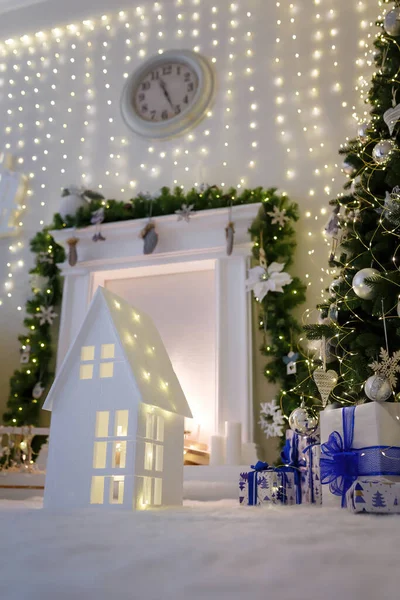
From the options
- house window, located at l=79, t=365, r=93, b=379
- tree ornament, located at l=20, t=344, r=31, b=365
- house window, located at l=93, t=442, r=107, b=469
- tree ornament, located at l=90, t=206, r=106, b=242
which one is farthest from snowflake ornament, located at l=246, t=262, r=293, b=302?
house window, located at l=93, t=442, r=107, b=469

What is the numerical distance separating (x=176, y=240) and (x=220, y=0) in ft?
6.82

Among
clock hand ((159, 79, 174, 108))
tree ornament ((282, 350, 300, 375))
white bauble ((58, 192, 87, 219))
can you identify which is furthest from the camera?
clock hand ((159, 79, 174, 108))

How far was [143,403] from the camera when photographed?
4.70ft

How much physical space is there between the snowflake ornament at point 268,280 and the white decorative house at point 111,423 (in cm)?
165

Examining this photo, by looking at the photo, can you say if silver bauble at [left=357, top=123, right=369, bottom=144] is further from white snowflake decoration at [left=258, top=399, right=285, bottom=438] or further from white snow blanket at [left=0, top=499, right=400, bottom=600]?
white snow blanket at [left=0, top=499, right=400, bottom=600]

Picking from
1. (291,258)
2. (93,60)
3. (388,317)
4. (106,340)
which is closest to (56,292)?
(291,258)

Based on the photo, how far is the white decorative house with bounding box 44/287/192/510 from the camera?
1399 mm

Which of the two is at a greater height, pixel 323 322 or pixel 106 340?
pixel 323 322

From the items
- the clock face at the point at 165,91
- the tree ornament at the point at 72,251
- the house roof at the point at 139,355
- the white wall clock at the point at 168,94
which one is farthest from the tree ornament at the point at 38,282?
the house roof at the point at 139,355

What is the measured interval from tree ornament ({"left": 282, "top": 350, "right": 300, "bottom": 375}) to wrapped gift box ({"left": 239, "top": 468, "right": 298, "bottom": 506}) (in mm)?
1264

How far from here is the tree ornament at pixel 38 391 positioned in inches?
140

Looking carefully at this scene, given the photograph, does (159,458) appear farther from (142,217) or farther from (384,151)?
(142,217)

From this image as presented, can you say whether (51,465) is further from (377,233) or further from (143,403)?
(377,233)

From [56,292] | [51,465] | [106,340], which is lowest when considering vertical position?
[51,465]
